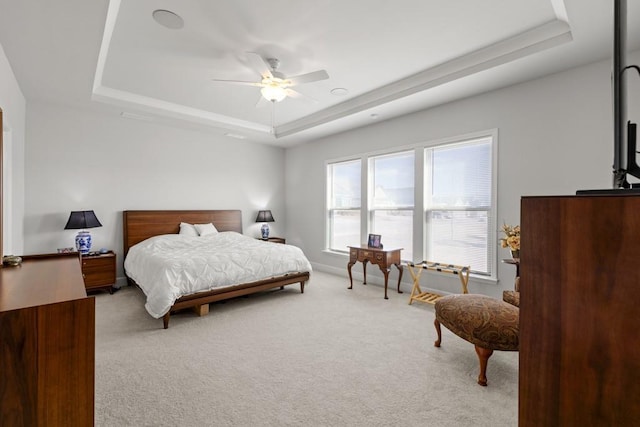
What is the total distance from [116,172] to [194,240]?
1.68 m

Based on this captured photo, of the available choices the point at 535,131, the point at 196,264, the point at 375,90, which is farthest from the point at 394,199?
the point at 196,264

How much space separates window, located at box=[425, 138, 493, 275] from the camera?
3758mm

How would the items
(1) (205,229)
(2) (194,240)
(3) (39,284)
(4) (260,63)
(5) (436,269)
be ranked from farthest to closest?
(1) (205,229) → (2) (194,240) → (5) (436,269) → (4) (260,63) → (3) (39,284)

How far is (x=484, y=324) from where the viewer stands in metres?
2.20

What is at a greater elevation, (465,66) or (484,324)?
(465,66)

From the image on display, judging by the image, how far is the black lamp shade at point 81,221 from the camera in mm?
4129

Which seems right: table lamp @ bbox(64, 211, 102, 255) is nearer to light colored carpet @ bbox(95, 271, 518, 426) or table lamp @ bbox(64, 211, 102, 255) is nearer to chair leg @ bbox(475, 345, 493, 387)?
light colored carpet @ bbox(95, 271, 518, 426)

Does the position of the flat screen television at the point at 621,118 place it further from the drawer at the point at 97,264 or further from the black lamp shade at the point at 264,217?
the black lamp shade at the point at 264,217

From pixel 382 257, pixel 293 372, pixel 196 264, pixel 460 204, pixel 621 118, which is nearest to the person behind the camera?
pixel 621 118

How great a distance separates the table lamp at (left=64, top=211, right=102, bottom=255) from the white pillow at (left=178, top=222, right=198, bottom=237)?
3.91 ft

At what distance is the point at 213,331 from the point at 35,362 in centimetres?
218

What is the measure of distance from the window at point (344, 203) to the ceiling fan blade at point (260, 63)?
8.65ft

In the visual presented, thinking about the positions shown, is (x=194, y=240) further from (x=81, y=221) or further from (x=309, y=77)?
(x=309, y=77)

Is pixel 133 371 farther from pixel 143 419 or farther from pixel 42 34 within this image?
pixel 42 34
